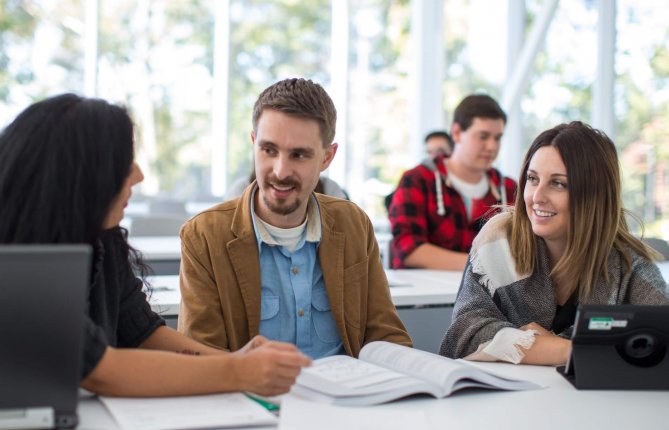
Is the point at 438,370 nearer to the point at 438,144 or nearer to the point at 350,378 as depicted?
the point at 350,378

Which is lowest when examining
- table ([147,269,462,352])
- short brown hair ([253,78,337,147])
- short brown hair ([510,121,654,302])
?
table ([147,269,462,352])

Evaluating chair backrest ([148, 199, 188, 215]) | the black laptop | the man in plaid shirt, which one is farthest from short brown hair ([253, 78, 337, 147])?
chair backrest ([148, 199, 188, 215])

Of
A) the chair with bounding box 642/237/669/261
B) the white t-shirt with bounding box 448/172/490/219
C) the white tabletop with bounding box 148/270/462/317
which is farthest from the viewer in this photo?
the white t-shirt with bounding box 448/172/490/219

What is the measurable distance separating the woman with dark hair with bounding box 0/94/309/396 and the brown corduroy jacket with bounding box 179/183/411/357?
58 centimetres

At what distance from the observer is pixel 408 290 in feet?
10.4

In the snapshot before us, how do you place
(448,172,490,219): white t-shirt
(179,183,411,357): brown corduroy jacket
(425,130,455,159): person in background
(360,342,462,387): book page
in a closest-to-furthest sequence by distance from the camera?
1. (360,342,462,387): book page
2. (179,183,411,357): brown corduroy jacket
3. (448,172,490,219): white t-shirt
4. (425,130,455,159): person in background

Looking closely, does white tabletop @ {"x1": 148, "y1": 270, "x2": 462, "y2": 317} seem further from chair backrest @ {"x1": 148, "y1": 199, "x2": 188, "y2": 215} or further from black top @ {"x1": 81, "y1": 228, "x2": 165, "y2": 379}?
chair backrest @ {"x1": 148, "y1": 199, "x2": 188, "y2": 215}

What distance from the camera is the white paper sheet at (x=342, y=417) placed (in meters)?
1.46

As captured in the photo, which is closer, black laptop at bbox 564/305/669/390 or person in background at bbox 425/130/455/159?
black laptop at bbox 564/305/669/390

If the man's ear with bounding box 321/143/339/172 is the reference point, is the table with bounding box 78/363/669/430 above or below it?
below

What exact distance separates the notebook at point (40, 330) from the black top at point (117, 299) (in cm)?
36

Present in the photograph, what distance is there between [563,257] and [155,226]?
2.92m

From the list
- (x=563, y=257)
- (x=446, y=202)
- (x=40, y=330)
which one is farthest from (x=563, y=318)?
(x=446, y=202)

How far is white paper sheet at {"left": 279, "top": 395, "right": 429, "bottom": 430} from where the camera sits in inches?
57.6
